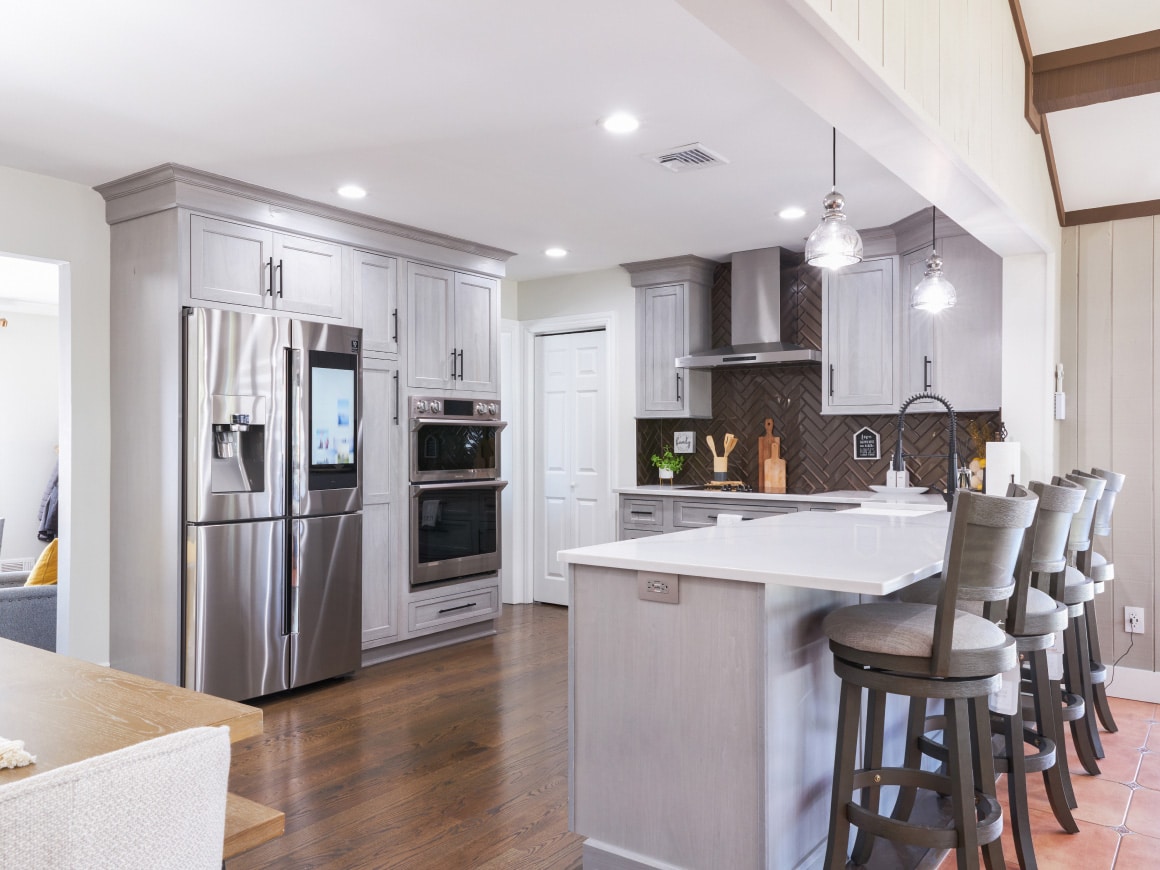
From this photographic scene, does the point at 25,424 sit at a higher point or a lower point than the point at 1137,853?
higher

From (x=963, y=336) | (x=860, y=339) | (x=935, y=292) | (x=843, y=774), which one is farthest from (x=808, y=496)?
(x=843, y=774)

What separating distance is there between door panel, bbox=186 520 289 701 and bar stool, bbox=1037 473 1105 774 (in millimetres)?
3177

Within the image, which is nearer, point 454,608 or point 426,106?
point 426,106

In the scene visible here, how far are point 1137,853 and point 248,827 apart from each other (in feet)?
8.42

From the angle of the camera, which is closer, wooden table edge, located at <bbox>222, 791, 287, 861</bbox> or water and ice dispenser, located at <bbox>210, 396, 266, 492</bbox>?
wooden table edge, located at <bbox>222, 791, 287, 861</bbox>

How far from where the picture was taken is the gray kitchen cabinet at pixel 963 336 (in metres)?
4.38

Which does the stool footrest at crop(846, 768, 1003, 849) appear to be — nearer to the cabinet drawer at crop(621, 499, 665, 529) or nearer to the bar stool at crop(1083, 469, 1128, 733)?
the bar stool at crop(1083, 469, 1128, 733)

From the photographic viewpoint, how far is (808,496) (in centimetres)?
474

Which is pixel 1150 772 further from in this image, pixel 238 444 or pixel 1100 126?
pixel 238 444

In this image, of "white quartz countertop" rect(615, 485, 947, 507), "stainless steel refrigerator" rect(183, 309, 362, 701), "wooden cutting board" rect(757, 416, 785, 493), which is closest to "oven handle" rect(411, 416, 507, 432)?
"stainless steel refrigerator" rect(183, 309, 362, 701)

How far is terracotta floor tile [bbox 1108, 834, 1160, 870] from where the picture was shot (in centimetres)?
242

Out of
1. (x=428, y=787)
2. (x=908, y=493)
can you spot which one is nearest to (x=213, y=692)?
(x=428, y=787)

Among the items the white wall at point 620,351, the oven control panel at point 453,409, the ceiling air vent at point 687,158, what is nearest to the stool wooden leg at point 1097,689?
the ceiling air vent at point 687,158

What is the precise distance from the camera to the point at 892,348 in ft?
15.6
